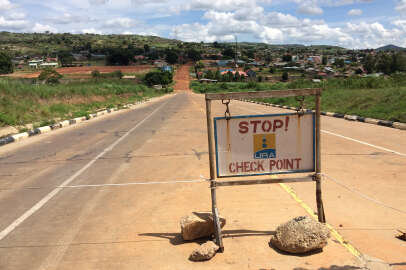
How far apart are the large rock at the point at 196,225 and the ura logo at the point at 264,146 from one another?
0.94m

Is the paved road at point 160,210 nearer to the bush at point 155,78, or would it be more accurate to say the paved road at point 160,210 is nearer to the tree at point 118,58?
the bush at point 155,78

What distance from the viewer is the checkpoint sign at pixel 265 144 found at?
4.31 metres

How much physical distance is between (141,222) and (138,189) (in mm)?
1629

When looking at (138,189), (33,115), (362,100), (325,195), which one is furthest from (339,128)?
(33,115)

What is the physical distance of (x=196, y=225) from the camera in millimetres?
4207

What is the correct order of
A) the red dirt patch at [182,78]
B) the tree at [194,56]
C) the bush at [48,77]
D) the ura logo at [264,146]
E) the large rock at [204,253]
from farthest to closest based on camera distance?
the tree at [194,56], the red dirt patch at [182,78], the bush at [48,77], the ura logo at [264,146], the large rock at [204,253]

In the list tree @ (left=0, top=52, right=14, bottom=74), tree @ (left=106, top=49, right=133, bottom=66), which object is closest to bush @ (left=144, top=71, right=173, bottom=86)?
tree @ (left=0, top=52, right=14, bottom=74)

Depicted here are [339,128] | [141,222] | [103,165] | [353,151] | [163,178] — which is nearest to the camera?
[141,222]

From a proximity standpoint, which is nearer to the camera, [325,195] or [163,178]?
[325,195]

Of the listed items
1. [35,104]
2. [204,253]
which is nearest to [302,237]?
[204,253]

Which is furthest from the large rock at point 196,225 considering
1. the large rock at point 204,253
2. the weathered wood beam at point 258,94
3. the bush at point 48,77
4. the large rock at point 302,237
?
the bush at point 48,77

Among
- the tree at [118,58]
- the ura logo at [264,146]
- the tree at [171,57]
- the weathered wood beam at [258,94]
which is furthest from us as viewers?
the tree at [171,57]

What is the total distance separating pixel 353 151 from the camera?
9.30 meters

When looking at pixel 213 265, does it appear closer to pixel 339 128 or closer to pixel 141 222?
pixel 141 222
